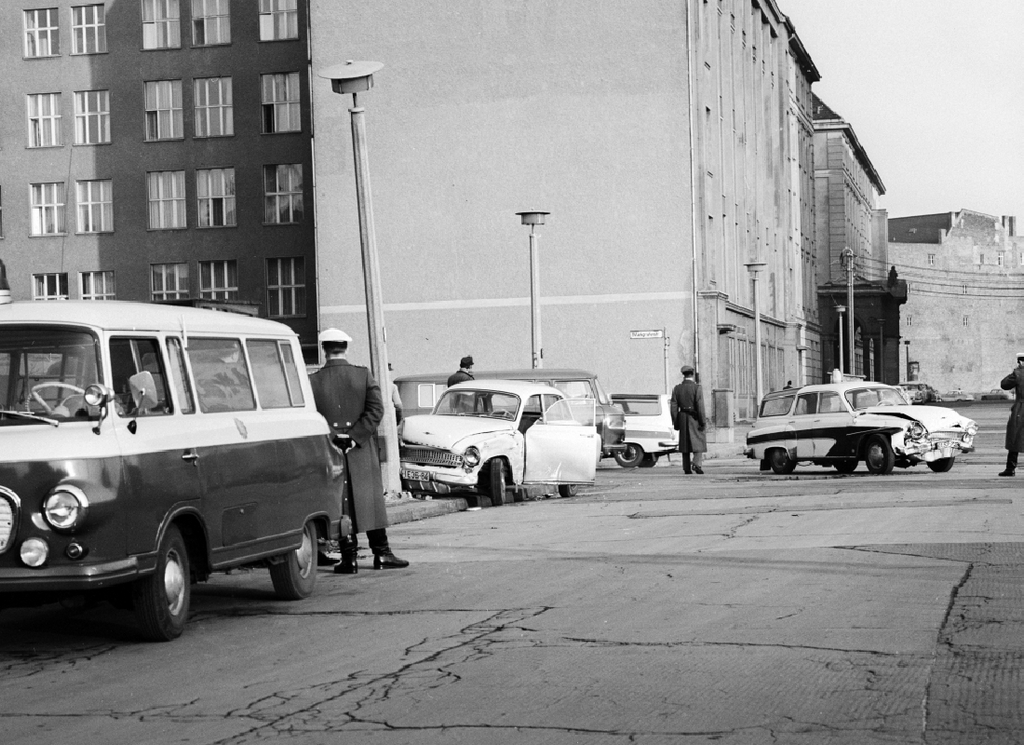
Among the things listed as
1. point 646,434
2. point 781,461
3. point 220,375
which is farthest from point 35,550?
point 646,434

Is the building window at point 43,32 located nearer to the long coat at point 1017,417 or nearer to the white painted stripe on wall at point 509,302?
the white painted stripe on wall at point 509,302

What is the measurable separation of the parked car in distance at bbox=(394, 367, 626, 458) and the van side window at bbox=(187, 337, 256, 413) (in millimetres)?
17950

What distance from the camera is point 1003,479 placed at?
2203cm

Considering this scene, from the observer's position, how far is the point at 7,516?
810 centimetres

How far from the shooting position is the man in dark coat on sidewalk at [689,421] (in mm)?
27328

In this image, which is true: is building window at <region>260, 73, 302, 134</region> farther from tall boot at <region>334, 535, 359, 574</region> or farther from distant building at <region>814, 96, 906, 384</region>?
tall boot at <region>334, 535, 359, 574</region>

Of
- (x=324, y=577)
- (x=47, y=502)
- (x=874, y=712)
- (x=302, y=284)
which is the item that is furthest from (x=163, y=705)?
(x=302, y=284)

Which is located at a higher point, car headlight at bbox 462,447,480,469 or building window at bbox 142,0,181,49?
building window at bbox 142,0,181,49

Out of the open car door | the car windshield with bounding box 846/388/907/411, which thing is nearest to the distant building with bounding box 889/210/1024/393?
the car windshield with bounding box 846/388/907/411

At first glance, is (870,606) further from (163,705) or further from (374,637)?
(163,705)

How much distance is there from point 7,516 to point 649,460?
80.9 ft

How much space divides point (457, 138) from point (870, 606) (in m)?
41.1

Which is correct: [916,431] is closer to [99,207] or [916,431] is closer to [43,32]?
[99,207]

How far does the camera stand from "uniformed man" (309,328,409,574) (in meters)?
12.2
